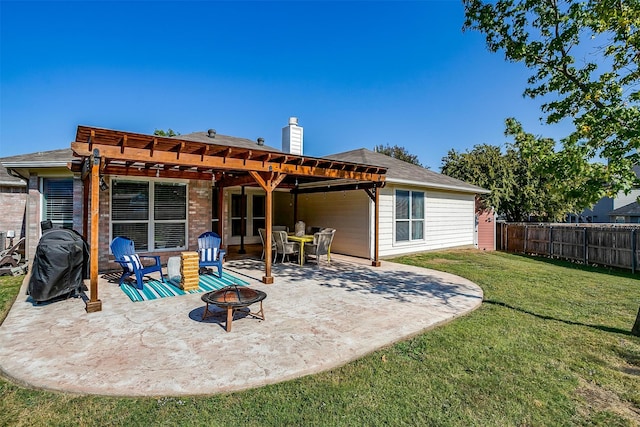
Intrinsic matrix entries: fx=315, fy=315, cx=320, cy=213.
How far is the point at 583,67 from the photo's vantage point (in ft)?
16.5

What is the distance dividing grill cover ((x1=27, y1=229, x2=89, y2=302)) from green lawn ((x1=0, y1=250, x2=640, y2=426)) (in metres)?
2.77

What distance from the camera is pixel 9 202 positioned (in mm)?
10969

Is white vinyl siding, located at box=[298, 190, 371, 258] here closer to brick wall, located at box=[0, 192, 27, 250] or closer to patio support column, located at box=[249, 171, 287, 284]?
patio support column, located at box=[249, 171, 287, 284]

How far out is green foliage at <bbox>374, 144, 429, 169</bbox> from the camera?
1437 inches

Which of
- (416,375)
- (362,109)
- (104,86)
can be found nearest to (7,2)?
(104,86)

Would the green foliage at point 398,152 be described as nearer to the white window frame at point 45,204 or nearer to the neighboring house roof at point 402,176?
the neighboring house roof at point 402,176

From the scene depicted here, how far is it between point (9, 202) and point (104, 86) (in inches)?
243

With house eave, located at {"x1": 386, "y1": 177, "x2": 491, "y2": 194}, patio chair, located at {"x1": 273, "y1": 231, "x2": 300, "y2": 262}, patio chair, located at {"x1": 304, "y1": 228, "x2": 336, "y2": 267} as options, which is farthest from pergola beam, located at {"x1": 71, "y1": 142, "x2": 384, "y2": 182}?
patio chair, located at {"x1": 273, "y1": 231, "x2": 300, "y2": 262}

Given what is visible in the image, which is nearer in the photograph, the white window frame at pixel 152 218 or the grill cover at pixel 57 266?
the grill cover at pixel 57 266

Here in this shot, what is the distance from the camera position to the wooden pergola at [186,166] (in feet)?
15.8

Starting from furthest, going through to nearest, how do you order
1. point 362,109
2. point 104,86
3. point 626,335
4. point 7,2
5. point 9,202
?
point 362,109 → point 104,86 → point 9,202 → point 7,2 → point 626,335

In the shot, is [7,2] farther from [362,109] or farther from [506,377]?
[362,109]

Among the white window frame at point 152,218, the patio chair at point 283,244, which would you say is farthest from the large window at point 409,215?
the white window frame at point 152,218

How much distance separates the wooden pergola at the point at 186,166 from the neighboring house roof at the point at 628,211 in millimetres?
29711
